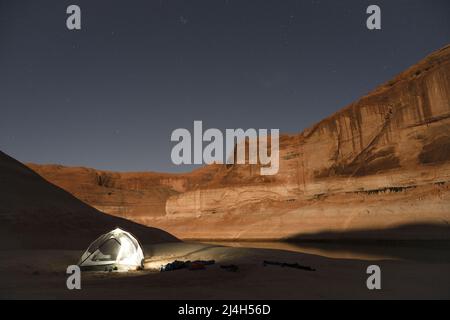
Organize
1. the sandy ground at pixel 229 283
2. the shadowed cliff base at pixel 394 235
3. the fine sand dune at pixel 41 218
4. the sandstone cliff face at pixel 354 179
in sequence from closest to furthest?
the sandy ground at pixel 229 283 < the fine sand dune at pixel 41 218 < the shadowed cliff base at pixel 394 235 < the sandstone cliff face at pixel 354 179

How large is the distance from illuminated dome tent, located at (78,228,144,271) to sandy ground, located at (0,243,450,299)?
807mm

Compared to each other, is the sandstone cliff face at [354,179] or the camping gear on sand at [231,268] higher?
the sandstone cliff face at [354,179]

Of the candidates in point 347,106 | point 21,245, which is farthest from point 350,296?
point 347,106

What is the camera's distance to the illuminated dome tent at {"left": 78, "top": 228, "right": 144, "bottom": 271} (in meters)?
14.8

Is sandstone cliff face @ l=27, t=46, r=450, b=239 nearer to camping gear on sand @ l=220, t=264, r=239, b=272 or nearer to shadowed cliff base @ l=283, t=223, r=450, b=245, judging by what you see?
shadowed cliff base @ l=283, t=223, r=450, b=245

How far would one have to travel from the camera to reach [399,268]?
15.0m

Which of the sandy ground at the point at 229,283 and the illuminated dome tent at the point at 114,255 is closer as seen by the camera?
the sandy ground at the point at 229,283

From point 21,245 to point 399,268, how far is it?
1992 centimetres

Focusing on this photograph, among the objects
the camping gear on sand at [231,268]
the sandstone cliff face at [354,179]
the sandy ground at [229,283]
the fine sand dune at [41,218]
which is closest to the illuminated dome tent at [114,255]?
the sandy ground at [229,283]

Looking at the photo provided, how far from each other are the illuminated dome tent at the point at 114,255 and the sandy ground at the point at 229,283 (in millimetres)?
807

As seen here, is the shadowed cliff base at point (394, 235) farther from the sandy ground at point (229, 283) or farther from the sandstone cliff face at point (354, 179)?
the sandy ground at point (229, 283)

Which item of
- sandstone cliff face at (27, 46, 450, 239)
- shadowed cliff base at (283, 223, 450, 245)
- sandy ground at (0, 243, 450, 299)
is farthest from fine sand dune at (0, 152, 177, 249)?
sandstone cliff face at (27, 46, 450, 239)

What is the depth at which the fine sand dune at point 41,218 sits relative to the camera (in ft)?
71.8

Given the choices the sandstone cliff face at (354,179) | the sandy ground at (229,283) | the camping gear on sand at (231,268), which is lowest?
the sandy ground at (229,283)
